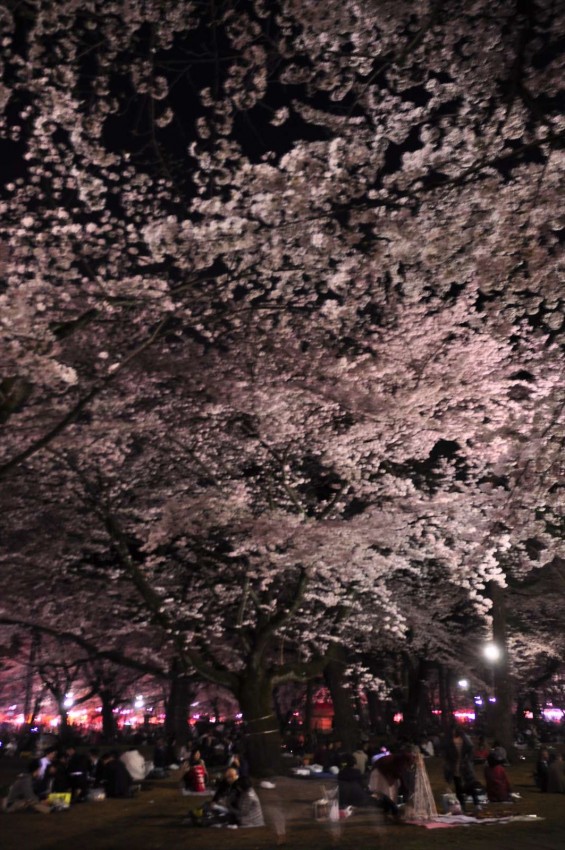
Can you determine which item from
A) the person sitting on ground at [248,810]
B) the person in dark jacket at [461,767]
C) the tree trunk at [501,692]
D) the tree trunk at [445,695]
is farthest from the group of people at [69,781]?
the tree trunk at [445,695]

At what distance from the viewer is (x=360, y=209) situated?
777 centimetres

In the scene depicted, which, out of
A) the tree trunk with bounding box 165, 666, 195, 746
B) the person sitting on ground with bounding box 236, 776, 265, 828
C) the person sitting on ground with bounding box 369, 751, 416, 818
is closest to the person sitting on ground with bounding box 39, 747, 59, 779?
the person sitting on ground with bounding box 236, 776, 265, 828

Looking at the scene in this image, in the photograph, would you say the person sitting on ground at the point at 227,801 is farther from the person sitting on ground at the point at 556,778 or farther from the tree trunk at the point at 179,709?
the tree trunk at the point at 179,709

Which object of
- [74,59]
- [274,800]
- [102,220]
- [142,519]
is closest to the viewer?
[74,59]

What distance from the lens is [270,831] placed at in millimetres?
9883

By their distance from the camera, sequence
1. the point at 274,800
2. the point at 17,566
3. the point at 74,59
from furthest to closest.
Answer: the point at 17,566 < the point at 274,800 < the point at 74,59

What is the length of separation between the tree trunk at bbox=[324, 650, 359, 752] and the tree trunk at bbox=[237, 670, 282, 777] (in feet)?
17.4

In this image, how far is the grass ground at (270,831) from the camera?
873 cm

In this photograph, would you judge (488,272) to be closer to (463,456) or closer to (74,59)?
(74,59)

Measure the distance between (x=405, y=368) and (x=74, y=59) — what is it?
8.00m

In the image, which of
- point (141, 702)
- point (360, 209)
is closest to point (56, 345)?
point (360, 209)

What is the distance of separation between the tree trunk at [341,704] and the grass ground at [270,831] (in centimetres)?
825

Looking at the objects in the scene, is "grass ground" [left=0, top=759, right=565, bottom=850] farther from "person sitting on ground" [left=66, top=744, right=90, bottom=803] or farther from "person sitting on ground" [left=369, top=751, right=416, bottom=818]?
"person sitting on ground" [left=66, top=744, right=90, bottom=803]

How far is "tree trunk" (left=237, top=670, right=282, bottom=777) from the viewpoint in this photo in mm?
15406
